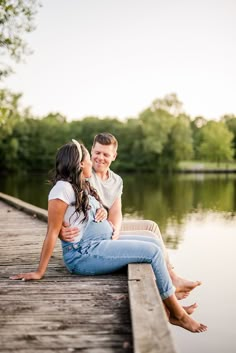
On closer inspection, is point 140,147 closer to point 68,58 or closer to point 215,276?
point 68,58

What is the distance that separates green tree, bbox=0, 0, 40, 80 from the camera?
18.9 metres

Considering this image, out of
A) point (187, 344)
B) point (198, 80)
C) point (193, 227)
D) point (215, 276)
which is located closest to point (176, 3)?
point (198, 80)

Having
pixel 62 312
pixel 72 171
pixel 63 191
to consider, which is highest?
pixel 72 171

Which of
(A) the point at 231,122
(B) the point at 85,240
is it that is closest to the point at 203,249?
(B) the point at 85,240

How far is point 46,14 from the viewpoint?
124ft

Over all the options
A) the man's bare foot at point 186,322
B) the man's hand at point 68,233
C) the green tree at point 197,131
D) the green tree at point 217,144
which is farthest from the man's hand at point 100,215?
the green tree at point 197,131

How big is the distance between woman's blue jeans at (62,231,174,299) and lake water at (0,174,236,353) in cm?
86

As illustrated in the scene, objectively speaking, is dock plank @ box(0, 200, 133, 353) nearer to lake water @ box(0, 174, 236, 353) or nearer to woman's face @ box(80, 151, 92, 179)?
lake water @ box(0, 174, 236, 353)

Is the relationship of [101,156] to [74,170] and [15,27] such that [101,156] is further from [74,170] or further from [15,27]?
[15,27]

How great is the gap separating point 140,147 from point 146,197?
41.7 metres

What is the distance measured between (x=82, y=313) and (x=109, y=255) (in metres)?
0.92

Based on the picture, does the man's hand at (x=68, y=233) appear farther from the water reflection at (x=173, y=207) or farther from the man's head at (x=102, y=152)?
the water reflection at (x=173, y=207)

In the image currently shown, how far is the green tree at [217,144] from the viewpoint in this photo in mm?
78188

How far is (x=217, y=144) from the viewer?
257 feet
